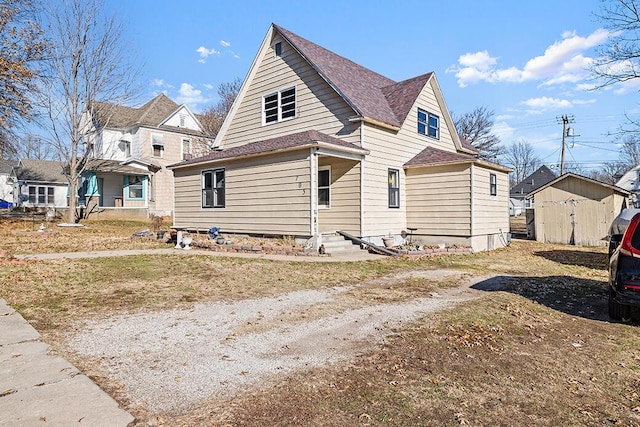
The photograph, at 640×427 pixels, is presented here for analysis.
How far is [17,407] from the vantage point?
2717 mm

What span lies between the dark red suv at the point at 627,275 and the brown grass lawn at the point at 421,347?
1.05 ft

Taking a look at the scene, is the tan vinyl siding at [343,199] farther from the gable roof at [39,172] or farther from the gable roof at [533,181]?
the gable roof at [533,181]

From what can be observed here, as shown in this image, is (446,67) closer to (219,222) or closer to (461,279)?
(219,222)

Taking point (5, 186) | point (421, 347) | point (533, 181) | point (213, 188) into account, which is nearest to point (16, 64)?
point (213, 188)

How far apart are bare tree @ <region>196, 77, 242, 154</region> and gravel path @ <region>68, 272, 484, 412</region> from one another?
33.4 m

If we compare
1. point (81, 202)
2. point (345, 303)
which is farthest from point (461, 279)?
point (81, 202)

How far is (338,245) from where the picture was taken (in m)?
13.1

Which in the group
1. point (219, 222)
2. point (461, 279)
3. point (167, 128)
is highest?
point (167, 128)

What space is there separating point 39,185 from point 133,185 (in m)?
12.1

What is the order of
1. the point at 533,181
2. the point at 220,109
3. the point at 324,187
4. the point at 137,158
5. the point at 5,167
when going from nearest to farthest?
the point at 324,187
the point at 137,158
the point at 220,109
the point at 5,167
the point at 533,181

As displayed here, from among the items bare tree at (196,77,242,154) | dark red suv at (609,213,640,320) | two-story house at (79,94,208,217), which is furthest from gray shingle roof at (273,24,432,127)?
bare tree at (196,77,242,154)

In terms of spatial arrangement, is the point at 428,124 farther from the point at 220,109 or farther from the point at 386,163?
the point at 220,109

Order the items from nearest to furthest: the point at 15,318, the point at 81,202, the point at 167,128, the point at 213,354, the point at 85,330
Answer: the point at 213,354 → the point at 85,330 → the point at 15,318 → the point at 81,202 → the point at 167,128

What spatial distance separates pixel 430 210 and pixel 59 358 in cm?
1366
